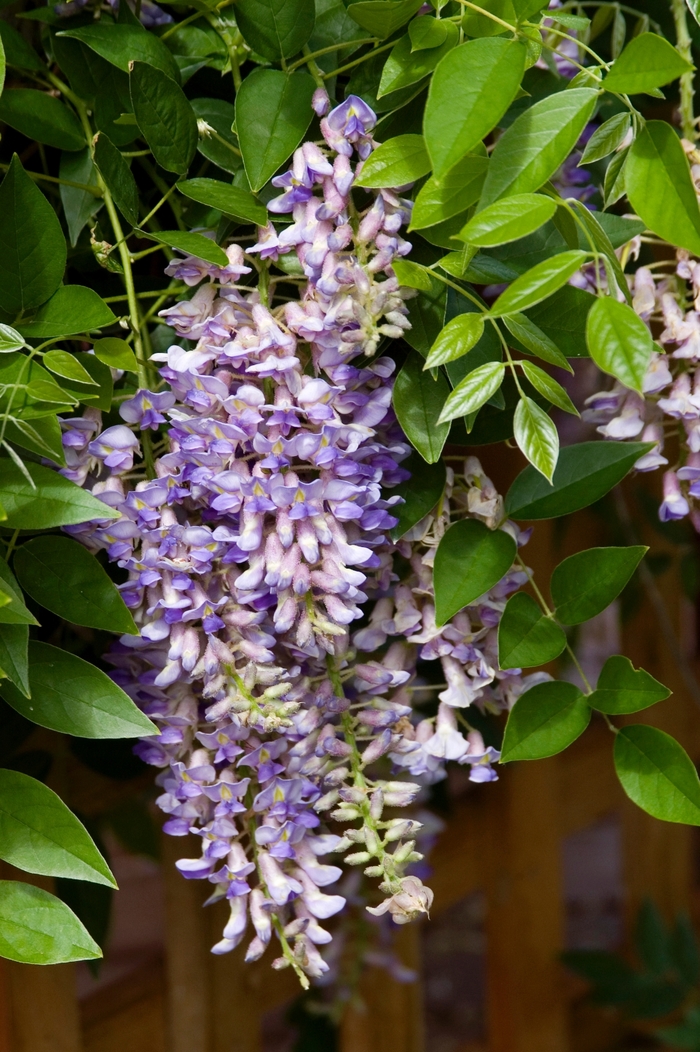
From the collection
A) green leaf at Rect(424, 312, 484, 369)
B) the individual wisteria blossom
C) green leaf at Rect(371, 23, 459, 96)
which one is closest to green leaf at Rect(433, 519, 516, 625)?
the individual wisteria blossom

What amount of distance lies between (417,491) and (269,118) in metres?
0.20

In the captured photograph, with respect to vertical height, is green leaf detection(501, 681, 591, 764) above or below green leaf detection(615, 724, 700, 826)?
above

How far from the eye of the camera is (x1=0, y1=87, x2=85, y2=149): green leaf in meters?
0.51

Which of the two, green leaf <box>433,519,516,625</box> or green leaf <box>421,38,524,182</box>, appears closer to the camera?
green leaf <box>421,38,524,182</box>

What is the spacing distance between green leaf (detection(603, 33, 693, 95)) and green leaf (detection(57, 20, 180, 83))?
216mm

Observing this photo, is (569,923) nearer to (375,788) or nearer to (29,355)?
(375,788)

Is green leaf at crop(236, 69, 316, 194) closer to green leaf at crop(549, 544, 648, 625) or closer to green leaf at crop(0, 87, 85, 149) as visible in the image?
green leaf at crop(0, 87, 85, 149)

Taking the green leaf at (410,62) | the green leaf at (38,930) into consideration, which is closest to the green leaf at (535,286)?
the green leaf at (410,62)

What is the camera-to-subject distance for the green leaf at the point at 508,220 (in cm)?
39

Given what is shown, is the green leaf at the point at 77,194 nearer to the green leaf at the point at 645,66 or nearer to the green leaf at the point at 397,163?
the green leaf at the point at 397,163

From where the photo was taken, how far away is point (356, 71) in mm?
507

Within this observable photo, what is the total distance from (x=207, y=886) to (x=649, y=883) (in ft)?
3.21

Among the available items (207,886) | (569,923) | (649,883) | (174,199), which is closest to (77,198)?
(174,199)

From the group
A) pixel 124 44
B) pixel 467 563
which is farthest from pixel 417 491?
pixel 124 44
